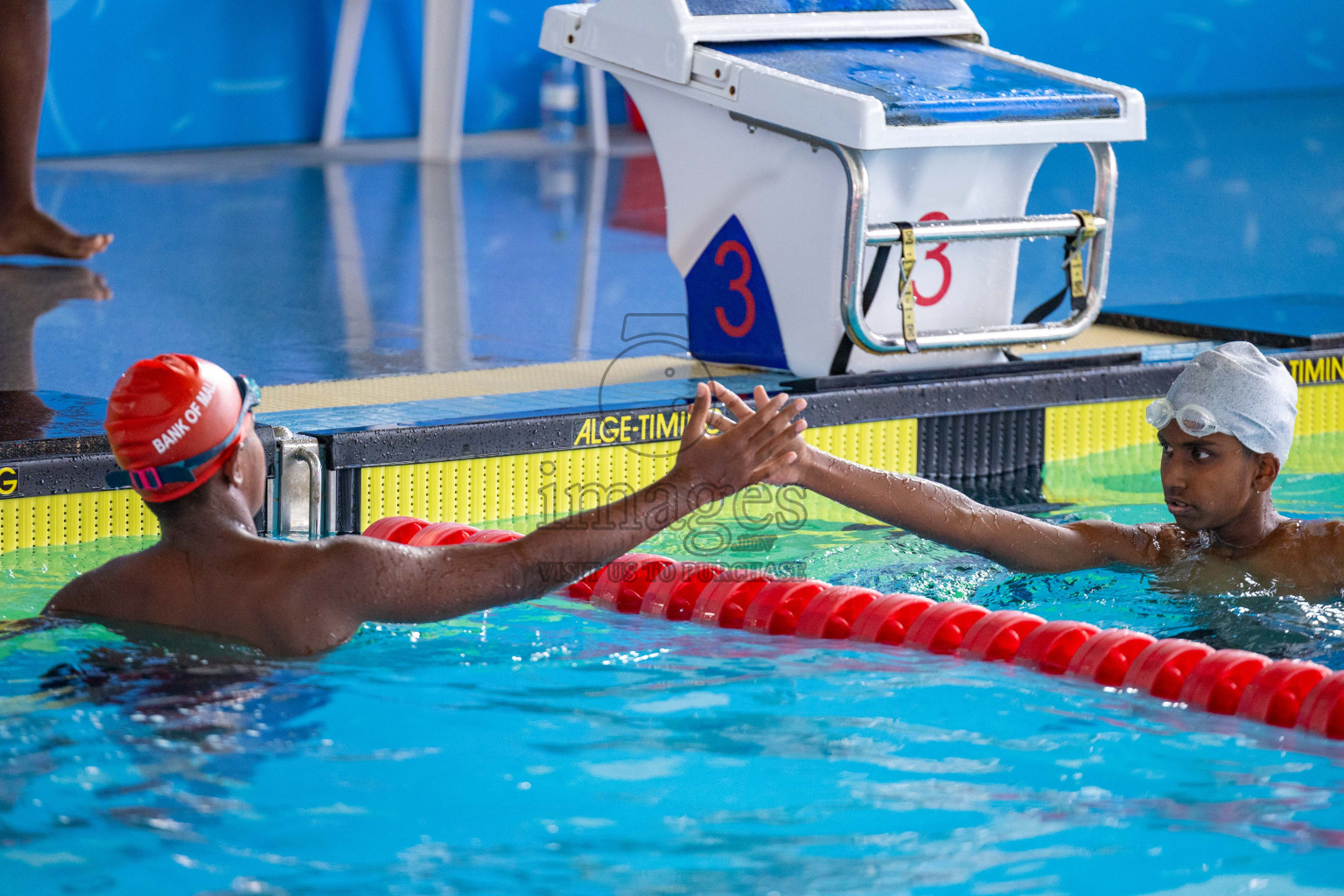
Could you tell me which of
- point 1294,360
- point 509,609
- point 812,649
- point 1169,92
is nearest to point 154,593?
point 509,609

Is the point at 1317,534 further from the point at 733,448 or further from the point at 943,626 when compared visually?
the point at 733,448

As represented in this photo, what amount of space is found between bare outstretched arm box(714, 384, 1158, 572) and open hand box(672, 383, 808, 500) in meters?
0.47

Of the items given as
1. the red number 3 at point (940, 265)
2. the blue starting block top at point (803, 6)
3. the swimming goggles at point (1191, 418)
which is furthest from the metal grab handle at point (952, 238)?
the swimming goggles at point (1191, 418)

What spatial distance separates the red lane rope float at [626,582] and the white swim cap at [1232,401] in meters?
1.19

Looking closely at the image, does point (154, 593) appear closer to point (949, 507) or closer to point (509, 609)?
point (509, 609)

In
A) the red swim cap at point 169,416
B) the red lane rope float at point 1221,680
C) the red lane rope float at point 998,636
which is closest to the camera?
the red swim cap at point 169,416

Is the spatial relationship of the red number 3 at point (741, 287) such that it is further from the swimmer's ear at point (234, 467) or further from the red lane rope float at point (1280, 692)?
the swimmer's ear at point (234, 467)

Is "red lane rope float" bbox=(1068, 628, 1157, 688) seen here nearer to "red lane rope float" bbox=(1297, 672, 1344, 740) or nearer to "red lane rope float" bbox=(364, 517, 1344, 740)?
"red lane rope float" bbox=(364, 517, 1344, 740)

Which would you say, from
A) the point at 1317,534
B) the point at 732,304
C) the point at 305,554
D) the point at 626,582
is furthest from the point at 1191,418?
the point at 732,304

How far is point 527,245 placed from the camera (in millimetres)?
8422

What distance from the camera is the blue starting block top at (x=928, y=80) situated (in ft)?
15.5

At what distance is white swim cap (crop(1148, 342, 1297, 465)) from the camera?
10.9 ft

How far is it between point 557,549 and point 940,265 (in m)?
2.61

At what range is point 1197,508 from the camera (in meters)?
3.40
